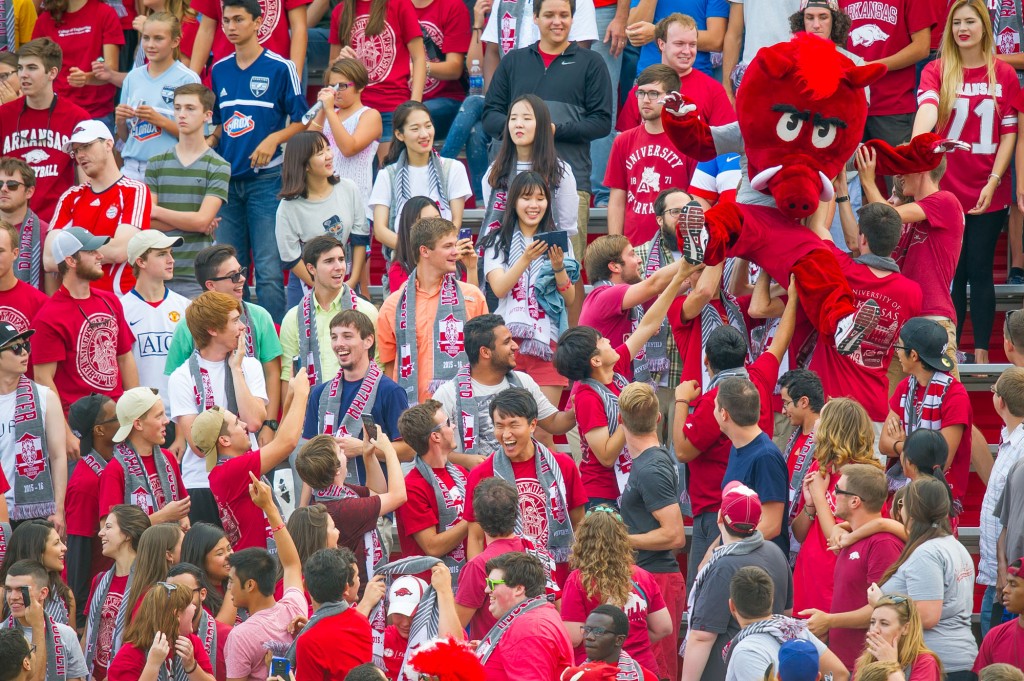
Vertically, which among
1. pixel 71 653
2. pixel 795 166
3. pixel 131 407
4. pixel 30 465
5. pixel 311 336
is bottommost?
pixel 71 653

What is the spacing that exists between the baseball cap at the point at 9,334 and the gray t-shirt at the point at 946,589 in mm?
4087

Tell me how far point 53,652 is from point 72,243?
2.40 metres

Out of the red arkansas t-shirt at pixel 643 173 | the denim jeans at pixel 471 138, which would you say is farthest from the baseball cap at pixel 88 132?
the red arkansas t-shirt at pixel 643 173

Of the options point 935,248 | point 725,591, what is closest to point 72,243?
point 725,591

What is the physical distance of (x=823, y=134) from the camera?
6.25 metres

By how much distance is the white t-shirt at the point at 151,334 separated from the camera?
24.2 feet

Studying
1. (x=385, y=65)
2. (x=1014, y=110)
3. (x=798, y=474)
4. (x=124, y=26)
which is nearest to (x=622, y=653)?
(x=798, y=474)

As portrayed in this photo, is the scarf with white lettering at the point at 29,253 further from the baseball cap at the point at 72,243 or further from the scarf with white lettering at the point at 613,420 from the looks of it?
the scarf with white lettering at the point at 613,420

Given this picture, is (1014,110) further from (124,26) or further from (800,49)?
(124,26)

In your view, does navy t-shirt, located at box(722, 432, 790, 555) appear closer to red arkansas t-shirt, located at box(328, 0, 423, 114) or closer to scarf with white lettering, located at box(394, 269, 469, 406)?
scarf with white lettering, located at box(394, 269, 469, 406)

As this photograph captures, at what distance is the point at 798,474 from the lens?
614 cm

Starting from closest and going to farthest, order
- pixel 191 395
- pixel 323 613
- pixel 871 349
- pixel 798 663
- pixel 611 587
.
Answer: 1. pixel 798 663
2. pixel 323 613
3. pixel 611 587
4. pixel 191 395
5. pixel 871 349

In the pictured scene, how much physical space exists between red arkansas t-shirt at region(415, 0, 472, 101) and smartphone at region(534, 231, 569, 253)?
266 cm

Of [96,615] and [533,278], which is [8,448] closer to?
[96,615]
